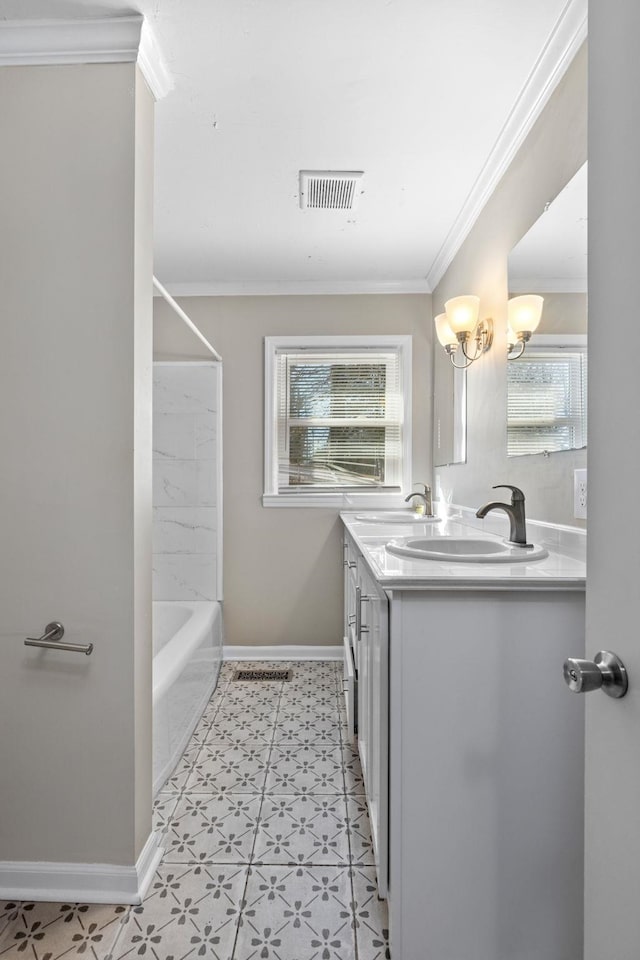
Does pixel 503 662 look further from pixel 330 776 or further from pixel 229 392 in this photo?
pixel 229 392

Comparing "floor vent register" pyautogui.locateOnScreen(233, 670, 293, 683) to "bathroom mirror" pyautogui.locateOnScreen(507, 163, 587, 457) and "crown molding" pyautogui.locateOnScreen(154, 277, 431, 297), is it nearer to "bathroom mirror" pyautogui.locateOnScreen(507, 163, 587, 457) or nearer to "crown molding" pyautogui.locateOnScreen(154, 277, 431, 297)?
"bathroom mirror" pyautogui.locateOnScreen(507, 163, 587, 457)

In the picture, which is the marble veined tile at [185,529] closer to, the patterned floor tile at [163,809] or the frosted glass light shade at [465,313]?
the patterned floor tile at [163,809]

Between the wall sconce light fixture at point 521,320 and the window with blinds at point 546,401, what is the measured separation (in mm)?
45

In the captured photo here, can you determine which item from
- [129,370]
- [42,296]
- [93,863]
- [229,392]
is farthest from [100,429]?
[229,392]

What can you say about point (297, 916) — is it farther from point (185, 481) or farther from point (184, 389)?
point (184, 389)

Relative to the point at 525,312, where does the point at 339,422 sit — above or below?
below

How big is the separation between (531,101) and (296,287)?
5.66ft

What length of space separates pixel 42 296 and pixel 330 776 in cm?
186

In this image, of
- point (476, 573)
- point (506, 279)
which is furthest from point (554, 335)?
point (476, 573)

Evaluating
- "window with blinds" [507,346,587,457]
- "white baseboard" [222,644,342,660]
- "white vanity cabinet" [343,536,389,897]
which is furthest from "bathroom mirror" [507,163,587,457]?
"white baseboard" [222,644,342,660]

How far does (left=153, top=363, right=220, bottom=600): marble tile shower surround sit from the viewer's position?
304 cm

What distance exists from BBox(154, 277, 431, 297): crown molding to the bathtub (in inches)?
74.3

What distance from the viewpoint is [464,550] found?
169 cm

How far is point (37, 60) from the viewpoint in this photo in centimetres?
136
